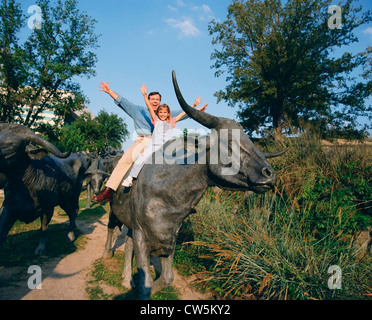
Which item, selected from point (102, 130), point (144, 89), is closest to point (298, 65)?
point (144, 89)

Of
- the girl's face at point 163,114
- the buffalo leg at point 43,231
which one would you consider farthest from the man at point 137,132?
the buffalo leg at point 43,231

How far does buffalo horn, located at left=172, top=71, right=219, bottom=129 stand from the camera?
2118 mm

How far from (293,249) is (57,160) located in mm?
6046

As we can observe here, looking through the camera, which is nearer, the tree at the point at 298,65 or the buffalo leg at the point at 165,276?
the buffalo leg at the point at 165,276

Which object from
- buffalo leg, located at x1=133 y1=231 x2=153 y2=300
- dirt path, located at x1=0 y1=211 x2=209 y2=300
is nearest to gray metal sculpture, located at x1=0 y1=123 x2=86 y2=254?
dirt path, located at x1=0 y1=211 x2=209 y2=300

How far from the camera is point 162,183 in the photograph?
3.04 meters

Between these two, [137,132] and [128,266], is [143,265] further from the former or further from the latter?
[137,132]

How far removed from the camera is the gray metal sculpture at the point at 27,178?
419 centimetres

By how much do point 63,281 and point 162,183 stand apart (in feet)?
9.71

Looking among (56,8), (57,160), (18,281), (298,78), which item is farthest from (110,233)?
(56,8)

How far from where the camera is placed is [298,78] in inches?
763

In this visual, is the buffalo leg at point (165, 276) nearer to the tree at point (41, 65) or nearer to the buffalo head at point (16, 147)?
the buffalo head at point (16, 147)

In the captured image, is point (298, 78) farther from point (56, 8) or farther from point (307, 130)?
point (56, 8)

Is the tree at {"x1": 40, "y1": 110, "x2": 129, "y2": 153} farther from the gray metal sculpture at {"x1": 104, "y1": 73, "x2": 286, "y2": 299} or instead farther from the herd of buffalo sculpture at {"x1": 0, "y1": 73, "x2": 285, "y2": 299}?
the gray metal sculpture at {"x1": 104, "y1": 73, "x2": 286, "y2": 299}
